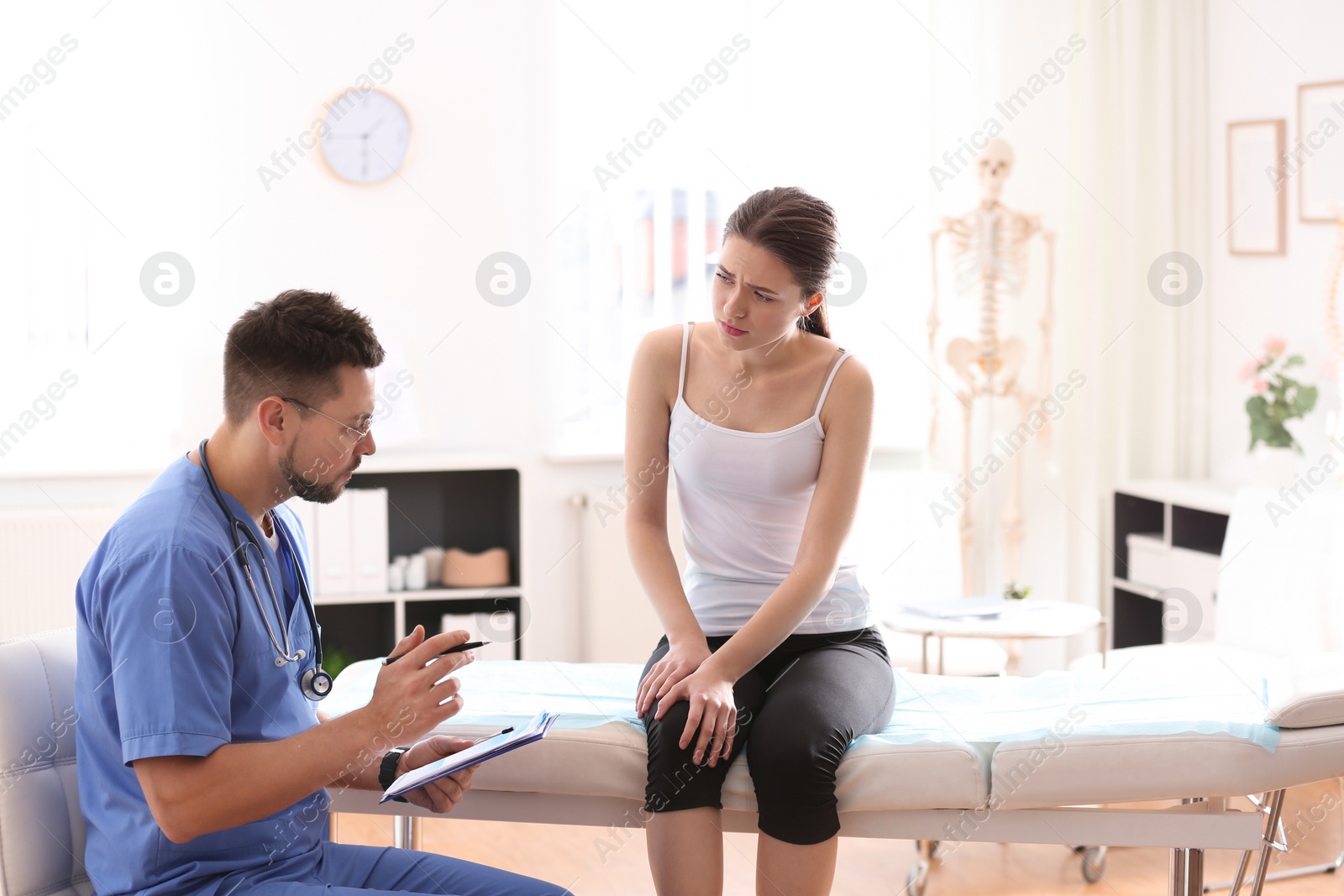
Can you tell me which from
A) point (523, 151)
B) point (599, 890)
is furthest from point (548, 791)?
point (523, 151)

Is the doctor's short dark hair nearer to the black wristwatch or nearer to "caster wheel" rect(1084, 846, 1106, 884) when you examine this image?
the black wristwatch

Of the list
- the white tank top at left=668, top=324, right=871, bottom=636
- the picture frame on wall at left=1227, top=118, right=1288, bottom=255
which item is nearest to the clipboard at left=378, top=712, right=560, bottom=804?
the white tank top at left=668, top=324, right=871, bottom=636

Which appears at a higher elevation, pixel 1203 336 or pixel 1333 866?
pixel 1203 336

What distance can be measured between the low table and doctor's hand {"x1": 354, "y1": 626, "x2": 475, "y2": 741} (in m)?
1.63

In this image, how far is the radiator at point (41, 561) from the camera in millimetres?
3350

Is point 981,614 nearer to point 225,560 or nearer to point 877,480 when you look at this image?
point 877,480

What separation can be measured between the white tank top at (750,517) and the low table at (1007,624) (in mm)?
845

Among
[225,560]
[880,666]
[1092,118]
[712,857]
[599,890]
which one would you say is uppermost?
[1092,118]

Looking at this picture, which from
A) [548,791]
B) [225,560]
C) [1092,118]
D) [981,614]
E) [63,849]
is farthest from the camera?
[1092,118]

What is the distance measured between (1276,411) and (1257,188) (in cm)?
79

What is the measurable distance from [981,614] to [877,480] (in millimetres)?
884

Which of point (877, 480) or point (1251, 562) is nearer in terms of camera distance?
point (1251, 562)

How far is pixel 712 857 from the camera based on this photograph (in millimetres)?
1617

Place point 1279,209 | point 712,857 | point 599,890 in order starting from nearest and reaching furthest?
point 712,857
point 599,890
point 1279,209
